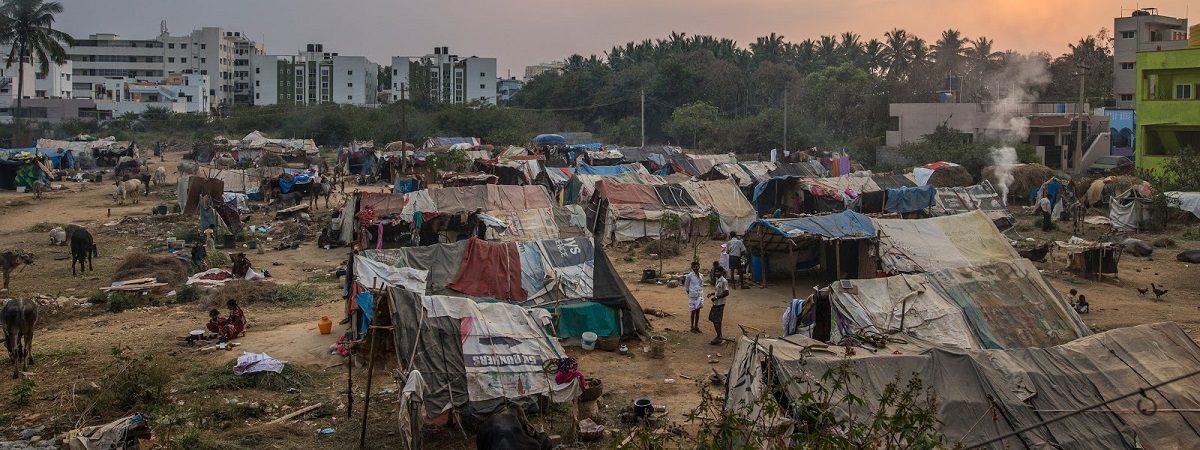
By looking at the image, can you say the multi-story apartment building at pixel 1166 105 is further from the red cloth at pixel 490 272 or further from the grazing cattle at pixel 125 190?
the grazing cattle at pixel 125 190

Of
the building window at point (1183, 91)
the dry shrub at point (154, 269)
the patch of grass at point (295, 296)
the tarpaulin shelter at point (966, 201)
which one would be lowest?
the patch of grass at point (295, 296)

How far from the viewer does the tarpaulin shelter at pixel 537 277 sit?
508 inches

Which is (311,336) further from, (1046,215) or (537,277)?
(1046,215)

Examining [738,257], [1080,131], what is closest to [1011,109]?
[1080,131]

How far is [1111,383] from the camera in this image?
29.7 feet

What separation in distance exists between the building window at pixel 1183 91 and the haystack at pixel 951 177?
24.4ft

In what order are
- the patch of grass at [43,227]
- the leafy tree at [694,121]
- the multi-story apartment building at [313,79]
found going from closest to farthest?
1. the patch of grass at [43,227]
2. the leafy tree at [694,121]
3. the multi-story apartment building at [313,79]

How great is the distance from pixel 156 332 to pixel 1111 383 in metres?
11.7

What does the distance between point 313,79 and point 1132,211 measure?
76913 millimetres

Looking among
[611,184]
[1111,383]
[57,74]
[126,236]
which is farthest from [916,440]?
[57,74]

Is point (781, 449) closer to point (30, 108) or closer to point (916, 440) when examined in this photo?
point (916, 440)

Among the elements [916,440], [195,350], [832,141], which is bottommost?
[195,350]

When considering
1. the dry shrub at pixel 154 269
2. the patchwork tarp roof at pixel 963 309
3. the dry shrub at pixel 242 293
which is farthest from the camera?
the dry shrub at pixel 154 269

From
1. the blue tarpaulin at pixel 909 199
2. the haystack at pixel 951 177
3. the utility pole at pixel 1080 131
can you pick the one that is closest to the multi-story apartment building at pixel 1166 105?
the utility pole at pixel 1080 131
